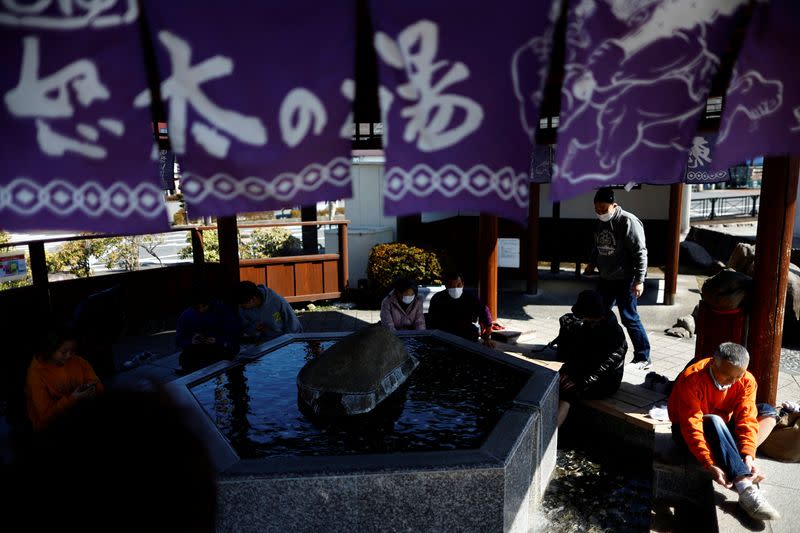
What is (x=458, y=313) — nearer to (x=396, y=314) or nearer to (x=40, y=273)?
(x=396, y=314)

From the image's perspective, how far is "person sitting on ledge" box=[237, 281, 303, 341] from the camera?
682cm

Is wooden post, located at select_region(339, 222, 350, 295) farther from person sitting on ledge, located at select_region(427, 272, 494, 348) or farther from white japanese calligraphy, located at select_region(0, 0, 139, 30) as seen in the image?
white japanese calligraphy, located at select_region(0, 0, 139, 30)

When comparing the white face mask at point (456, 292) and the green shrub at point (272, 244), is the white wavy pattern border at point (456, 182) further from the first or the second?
the green shrub at point (272, 244)

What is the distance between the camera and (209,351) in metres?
6.27

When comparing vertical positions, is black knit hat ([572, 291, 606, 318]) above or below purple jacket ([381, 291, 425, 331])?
above

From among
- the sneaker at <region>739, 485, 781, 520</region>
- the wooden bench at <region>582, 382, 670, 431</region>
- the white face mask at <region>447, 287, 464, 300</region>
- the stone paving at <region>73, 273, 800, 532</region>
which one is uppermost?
the white face mask at <region>447, 287, 464, 300</region>

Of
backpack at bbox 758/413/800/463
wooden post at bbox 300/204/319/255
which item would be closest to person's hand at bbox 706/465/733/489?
backpack at bbox 758/413/800/463

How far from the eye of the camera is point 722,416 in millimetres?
4355

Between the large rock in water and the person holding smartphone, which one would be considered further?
the large rock in water

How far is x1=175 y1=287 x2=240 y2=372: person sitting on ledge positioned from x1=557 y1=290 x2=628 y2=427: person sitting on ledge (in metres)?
3.58

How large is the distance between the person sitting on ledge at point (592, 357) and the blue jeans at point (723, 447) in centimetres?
117

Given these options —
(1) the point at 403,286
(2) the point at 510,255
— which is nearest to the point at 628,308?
(1) the point at 403,286

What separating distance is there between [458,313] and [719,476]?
3.41 meters

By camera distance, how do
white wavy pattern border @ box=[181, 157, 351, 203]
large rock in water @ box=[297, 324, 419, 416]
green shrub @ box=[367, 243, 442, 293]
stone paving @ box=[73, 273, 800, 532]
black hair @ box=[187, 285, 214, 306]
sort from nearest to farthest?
white wavy pattern border @ box=[181, 157, 351, 203] < stone paving @ box=[73, 273, 800, 532] < large rock in water @ box=[297, 324, 419, 416] < black hair @ box=[187, 285, 214, 306] < green shrub @ box=[367, 243, 442, 293]
